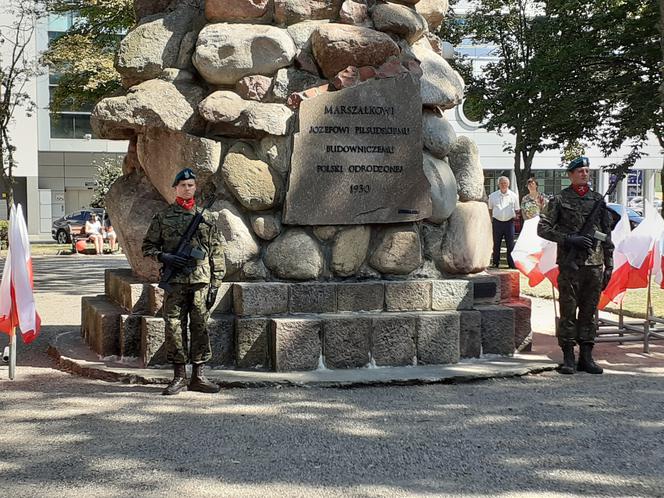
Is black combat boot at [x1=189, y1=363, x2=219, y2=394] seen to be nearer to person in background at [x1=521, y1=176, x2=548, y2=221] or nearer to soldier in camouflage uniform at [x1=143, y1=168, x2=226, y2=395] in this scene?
soldier in camouflage uniform at [x1=143, y1=168, x2=226, y2=395]

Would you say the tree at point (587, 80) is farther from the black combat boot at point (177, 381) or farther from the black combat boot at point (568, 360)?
the black combat boot at point (177, 381)

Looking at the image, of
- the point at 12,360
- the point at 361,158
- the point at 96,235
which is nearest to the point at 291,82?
the point at 361,158

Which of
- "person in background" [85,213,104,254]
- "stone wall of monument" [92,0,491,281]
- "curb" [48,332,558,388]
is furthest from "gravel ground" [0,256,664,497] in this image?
"person in background" [85,213,104,254]

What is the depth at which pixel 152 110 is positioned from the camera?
303 inches

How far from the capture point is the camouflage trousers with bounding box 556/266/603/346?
25.1ft

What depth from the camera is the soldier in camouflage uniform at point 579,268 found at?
301 inches

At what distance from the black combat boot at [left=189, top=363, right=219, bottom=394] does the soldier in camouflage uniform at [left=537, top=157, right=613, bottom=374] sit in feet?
A: 10.1

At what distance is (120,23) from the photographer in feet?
67.3

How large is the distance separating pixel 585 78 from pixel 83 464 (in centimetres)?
2063

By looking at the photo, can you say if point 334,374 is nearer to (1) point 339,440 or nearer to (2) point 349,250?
(2) point 349,250

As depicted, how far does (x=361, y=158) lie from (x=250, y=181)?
102 centimetres

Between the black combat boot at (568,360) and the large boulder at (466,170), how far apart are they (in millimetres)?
1781

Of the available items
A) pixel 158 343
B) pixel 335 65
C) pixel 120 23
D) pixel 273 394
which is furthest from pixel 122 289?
pixel 120 23

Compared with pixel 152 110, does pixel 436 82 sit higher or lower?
higher
